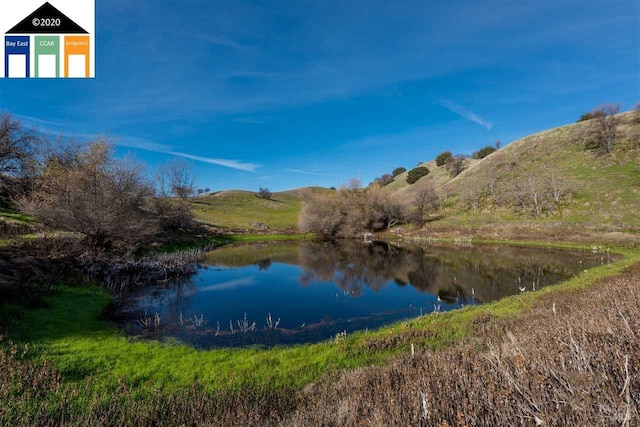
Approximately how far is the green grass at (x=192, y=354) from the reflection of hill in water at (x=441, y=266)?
34.2ft

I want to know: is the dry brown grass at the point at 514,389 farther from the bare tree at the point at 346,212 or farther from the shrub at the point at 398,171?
the shrub at the point at 398,171

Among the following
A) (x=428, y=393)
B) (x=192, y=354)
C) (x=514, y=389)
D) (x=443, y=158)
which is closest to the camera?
(x=514, y=389)

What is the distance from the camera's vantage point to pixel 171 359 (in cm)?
1080

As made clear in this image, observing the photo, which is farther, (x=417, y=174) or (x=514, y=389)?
(x=417, y=174)

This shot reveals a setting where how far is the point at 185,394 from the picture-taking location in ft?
26.8

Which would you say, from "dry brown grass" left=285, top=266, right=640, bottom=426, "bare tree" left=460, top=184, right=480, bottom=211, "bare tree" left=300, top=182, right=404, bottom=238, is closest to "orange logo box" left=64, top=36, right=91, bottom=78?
"dry brown grass" left=285, top=266, right=640, bottom=426

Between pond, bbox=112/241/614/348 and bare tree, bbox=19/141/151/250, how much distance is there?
756 centimetres

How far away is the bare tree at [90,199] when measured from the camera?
77.6 ft

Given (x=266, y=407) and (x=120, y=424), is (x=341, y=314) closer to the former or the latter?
(x=266, y=407)

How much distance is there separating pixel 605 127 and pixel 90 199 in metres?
95.2

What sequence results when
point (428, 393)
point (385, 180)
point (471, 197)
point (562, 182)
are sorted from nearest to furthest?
1. point (428, 393)
2. point (562, 182)
3. point (471, 197)
4. point (385, 180)

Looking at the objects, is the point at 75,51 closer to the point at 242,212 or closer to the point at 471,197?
the point at 471,197

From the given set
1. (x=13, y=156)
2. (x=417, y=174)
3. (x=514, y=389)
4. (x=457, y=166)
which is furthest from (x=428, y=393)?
(x=417, y=174)

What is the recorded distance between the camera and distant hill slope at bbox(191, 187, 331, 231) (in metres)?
78.7
